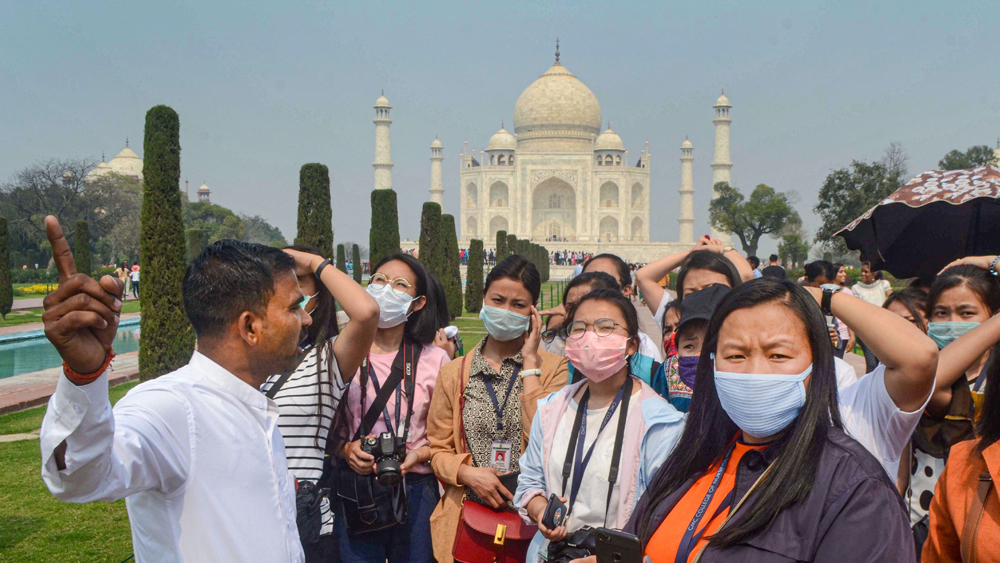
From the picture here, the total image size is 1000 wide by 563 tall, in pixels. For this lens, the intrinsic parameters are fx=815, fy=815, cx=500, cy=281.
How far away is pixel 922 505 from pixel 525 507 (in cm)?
125

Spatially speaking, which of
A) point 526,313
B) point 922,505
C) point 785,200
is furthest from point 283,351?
point 785,200

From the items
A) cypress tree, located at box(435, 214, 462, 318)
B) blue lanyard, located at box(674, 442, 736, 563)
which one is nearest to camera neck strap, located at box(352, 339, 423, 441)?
blue lanyard, located at box(674, 442, 736, 563)

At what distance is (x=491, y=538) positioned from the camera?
262 centimetres

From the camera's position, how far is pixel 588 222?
47.2 meters

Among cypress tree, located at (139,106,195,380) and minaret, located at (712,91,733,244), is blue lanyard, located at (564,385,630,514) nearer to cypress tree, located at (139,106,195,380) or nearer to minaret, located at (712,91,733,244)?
cypress tree, located at (139,106,195,380)

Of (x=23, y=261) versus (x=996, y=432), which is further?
(x=23, y=261)

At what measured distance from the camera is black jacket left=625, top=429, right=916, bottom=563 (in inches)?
57.6

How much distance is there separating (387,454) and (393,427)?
265 millimetres

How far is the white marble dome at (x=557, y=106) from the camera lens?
4834 cm

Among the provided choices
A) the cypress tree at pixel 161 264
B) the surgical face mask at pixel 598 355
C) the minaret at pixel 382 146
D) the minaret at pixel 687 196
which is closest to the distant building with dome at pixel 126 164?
the minaret at pixel 382 146

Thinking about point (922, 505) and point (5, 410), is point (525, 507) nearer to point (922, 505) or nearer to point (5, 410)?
point (922, 505)

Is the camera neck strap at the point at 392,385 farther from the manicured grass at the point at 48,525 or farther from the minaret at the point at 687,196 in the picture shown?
the minaret at the point at 687,196

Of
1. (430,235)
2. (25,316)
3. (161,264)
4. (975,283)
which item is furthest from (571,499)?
(25,316)

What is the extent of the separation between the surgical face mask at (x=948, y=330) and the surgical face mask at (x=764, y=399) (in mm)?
1442
